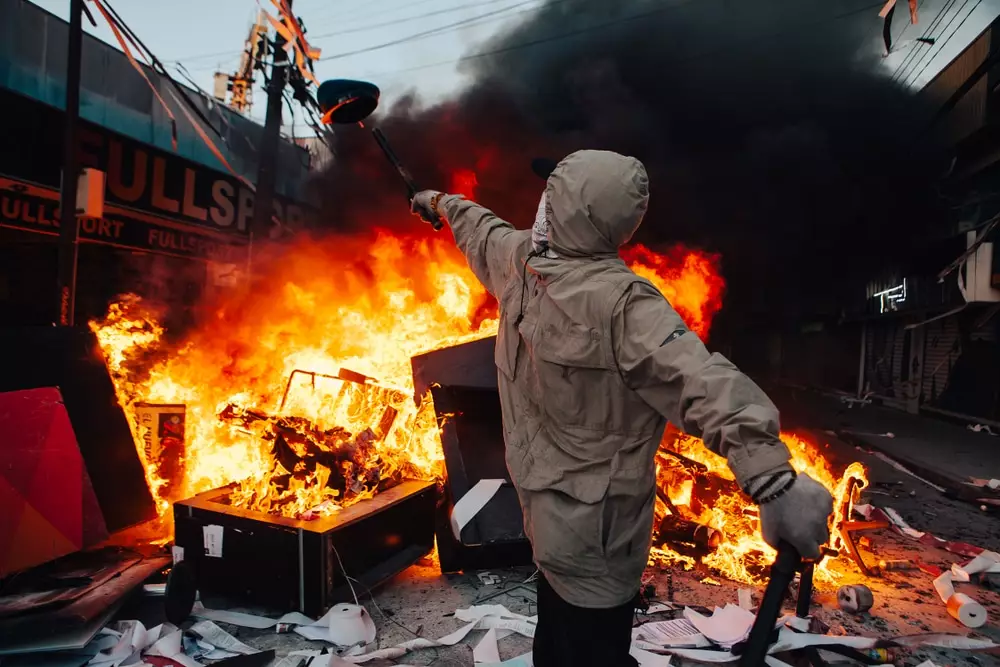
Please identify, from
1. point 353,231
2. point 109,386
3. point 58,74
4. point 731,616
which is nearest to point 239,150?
point 58,74

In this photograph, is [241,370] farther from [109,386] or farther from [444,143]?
[444,143]

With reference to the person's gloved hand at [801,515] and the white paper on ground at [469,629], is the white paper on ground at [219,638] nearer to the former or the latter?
the white paper on ground at [469,629]

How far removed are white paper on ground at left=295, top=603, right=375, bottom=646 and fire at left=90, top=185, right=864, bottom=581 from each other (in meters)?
0.62

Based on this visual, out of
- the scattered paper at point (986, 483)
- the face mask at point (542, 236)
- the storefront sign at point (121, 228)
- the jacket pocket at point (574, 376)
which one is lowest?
the scattered paper at point (986, 483)

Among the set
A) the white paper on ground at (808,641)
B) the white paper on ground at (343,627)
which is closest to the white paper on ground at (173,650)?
the white paper on ground at (343,627)

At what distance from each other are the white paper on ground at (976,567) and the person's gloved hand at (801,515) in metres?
4.26

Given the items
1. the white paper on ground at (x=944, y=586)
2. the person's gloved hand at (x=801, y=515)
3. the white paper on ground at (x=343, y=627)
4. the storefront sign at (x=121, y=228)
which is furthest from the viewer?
the storefront sign at (x=121, y=228)

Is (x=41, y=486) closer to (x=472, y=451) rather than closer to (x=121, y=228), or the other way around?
(x=472, y=451)

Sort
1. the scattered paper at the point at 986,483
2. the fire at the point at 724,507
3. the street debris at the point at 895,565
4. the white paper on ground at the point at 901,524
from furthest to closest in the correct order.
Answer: the scattered paper at the point at 986,483, the white paper on ground at the point at 901,524, the street debris at the point at 895,565, the fire at the point at 724,507

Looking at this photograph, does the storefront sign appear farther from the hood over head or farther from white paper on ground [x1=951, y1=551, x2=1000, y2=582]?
white paper on ground [x1=951, y1=551, x2=1000, y2=582]

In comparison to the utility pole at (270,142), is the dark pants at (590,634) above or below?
below

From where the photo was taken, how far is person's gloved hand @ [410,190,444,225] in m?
3.35

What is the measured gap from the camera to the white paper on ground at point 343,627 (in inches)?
138

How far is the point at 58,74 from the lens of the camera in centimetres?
983
